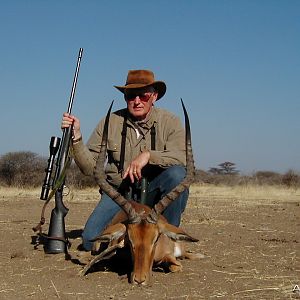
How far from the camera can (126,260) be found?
641 cm

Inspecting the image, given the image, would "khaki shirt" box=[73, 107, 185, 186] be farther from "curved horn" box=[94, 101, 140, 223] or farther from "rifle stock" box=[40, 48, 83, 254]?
"curved horn" box=[94, 101, 140, 223]

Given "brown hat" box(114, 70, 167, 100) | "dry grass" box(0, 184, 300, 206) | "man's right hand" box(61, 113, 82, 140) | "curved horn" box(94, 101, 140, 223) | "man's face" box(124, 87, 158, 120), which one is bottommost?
"dry grass" box(0, 184, 300, 206)

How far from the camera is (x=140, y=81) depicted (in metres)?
7.71

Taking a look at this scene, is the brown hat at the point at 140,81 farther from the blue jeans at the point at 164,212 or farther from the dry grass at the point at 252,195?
the dry grass at the point at 252,195

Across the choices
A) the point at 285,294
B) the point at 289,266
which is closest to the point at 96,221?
the point at 289,266

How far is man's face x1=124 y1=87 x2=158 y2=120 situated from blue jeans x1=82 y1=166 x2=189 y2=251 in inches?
32.4

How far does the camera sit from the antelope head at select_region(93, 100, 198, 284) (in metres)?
5.49

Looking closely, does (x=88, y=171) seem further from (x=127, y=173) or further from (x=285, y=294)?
(x=285, y=294)

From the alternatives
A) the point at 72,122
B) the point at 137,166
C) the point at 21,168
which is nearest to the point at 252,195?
the point at 72,122

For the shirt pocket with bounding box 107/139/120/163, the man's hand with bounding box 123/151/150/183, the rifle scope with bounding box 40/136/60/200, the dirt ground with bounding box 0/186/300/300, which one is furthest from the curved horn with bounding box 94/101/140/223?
the rifle scope with bounding box 40/136/60/200

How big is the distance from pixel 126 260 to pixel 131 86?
2346 millimetres

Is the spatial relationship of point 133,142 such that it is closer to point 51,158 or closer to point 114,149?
point 114,149

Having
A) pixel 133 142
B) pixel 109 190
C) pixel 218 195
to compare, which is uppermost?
pixel 133 142

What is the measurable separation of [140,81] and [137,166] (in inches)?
52.2
